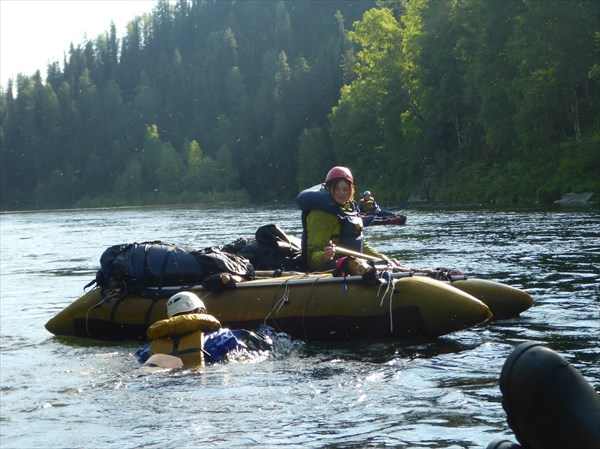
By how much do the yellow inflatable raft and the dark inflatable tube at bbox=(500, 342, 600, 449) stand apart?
222 inches

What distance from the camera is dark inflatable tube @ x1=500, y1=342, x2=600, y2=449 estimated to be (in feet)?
9.37

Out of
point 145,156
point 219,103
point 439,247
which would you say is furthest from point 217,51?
point 439,247

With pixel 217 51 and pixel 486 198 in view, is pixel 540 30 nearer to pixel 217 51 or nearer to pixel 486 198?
pixel 486 198

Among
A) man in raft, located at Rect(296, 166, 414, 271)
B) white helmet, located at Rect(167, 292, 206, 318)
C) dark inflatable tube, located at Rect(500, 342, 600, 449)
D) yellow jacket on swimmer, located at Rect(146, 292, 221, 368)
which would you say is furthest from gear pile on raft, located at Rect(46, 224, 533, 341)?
dark inflatable tube, located at Rect(500, 342, 600, 449)

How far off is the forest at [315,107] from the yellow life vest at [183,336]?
90.2 ft

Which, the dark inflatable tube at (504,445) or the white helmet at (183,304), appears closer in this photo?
the dark inflatable tube at (504,445)

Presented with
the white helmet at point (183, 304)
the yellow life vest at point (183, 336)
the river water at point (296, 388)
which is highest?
the white helmet at point (183, 304)

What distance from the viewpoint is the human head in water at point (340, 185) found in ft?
33.1

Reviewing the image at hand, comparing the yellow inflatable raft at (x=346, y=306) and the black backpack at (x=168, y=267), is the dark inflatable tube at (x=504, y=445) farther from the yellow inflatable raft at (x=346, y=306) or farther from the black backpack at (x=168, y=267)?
the black backpack at (x=168, y=267)

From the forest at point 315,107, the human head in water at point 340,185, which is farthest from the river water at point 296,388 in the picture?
the forest at point 315,107

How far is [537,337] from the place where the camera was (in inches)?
348

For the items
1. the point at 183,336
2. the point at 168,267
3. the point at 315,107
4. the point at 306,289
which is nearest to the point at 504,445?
the point at 183,336

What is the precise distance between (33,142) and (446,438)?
137128mm

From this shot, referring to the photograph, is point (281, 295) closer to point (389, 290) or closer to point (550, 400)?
point (389, 290)
